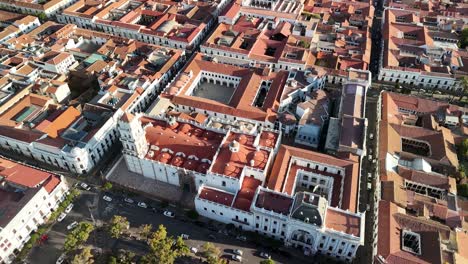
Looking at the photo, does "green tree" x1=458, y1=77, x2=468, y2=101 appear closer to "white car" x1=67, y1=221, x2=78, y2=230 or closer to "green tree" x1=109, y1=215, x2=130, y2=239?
"green tree" x1=109, y1=215, x2=130, y2=239

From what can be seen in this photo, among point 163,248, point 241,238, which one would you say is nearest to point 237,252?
point 241,238

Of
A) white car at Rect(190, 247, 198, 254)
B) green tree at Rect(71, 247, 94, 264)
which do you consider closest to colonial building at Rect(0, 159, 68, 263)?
green tree at Rect(71, 247, 94, 264)

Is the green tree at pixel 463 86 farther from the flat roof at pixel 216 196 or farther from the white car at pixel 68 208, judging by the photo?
the white car at pixel 68 208

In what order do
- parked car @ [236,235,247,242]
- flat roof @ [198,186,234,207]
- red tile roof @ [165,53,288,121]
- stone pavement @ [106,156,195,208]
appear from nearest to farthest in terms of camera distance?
parked car @ [236,235,247,242], flat roof @ [198,186,234,207], stone pavement @ [106,156,195,208], red tile roof @ [165,53,288,121]

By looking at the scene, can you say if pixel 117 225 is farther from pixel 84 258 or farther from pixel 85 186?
pixel 85 186

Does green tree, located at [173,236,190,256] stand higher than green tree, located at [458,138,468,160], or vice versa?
green tree, located at [458,138,468,160]

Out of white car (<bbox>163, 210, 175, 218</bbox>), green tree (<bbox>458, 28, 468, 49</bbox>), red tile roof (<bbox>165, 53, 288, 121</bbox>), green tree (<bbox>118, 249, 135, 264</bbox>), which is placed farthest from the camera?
green tree (<bbox>458, 28, 468, 49</bbox>)
